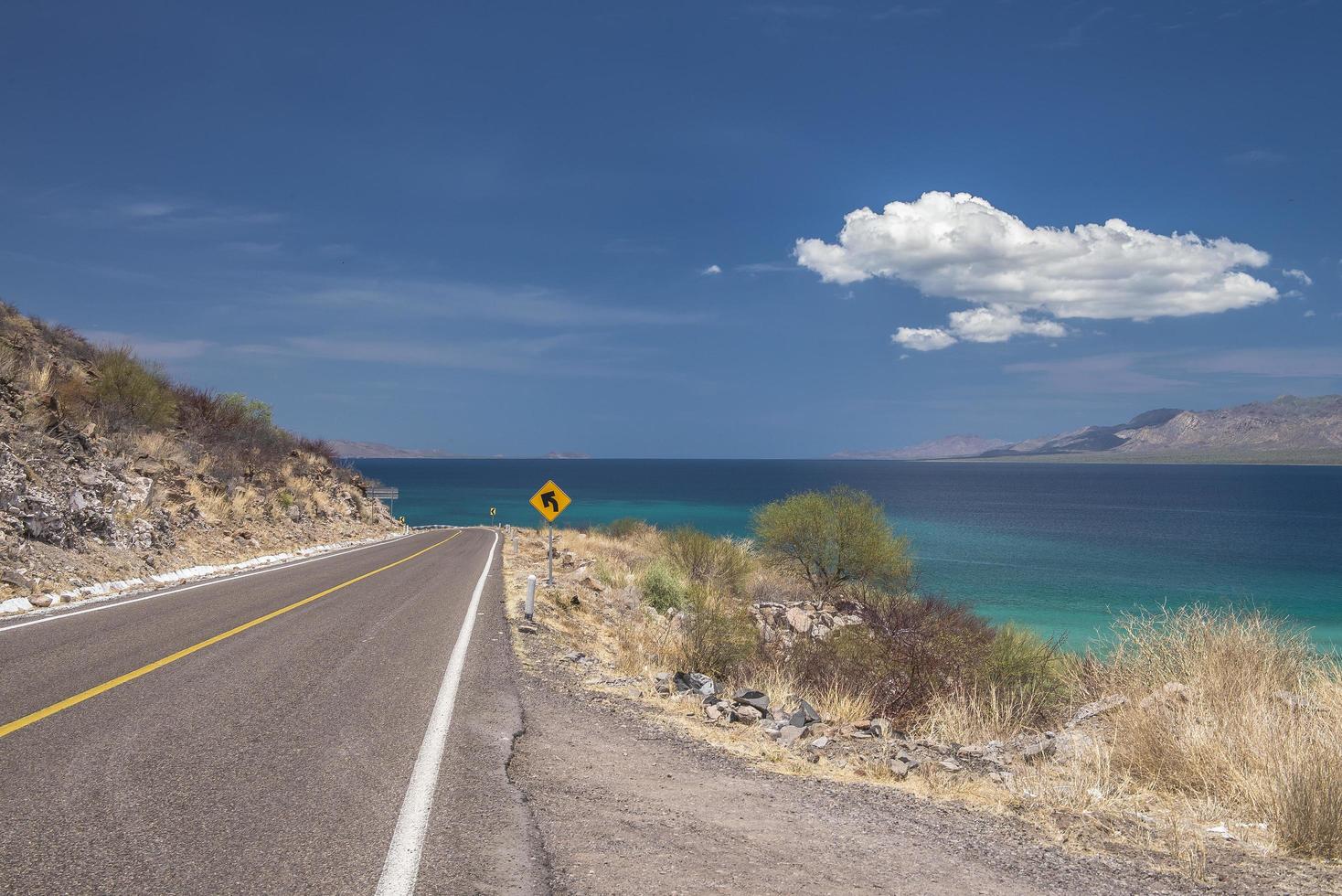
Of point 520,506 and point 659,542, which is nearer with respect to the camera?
point 659,542

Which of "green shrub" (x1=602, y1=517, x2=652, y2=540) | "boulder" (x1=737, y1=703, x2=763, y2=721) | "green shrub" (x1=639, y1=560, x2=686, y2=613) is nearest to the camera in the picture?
"boulder" (x1=737, y1=703, x2=763, y2=721)

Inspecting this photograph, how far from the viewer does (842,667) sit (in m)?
10.6

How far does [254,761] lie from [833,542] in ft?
98.3

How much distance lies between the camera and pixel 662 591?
883 inches

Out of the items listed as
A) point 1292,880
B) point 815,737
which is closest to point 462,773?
point 815,737

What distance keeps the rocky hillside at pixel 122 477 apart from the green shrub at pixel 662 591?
10904mm

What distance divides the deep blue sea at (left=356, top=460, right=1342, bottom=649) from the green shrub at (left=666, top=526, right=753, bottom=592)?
11.5 m

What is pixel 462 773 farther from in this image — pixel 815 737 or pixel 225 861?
pixel 815 737

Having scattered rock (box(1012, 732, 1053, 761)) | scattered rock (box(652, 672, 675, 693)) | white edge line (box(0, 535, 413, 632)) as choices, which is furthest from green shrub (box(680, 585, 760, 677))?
white edge line (box(0, 535, 413, 632))

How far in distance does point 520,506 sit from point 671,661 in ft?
328

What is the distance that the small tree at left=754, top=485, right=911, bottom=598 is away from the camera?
32219 mm

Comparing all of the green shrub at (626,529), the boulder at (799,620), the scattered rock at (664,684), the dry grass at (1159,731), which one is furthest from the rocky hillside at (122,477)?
the green shrub at (626,529)

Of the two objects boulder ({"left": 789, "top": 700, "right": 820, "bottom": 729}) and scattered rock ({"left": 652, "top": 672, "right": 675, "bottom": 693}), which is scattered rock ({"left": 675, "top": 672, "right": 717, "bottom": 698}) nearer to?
scattered rock ({"left": 652, "top": 672, "right": 675, "bottom": 693})

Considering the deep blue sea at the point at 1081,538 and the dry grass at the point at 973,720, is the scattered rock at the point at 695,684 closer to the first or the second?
the dry grass at the point at 973,720
